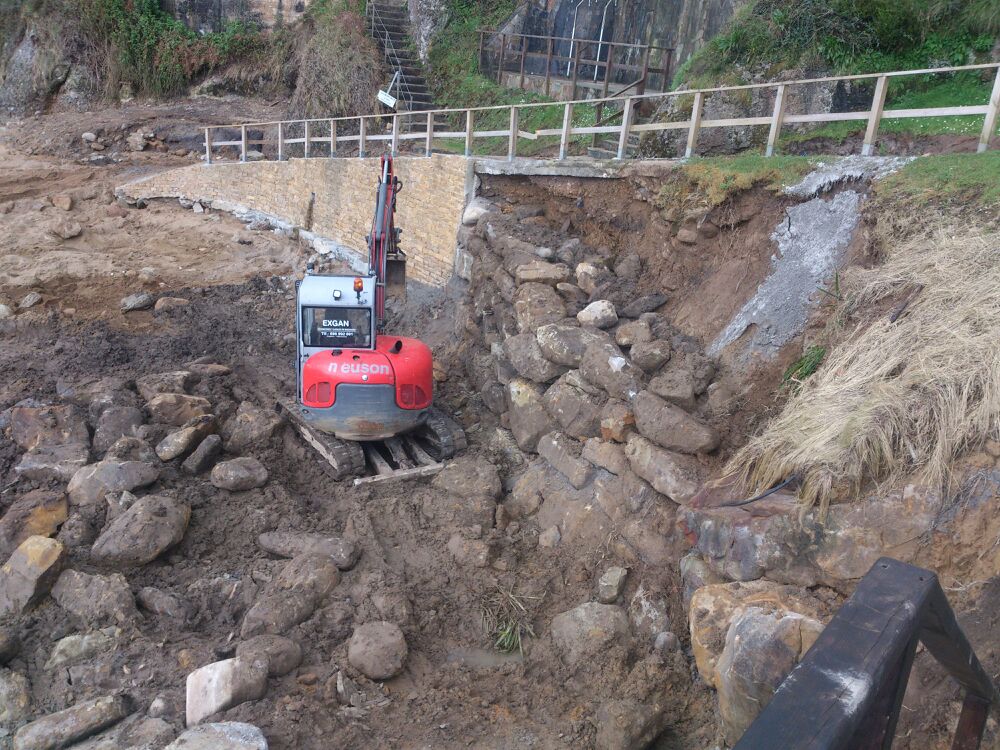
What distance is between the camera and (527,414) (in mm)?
9516

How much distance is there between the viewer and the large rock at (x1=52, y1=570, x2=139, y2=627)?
278 inches

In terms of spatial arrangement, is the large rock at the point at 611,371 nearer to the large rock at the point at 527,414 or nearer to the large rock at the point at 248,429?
the large rock at the point at 527,414

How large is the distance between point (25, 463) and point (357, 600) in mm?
4913

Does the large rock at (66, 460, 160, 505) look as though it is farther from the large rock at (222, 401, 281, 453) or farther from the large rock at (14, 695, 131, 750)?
the large rock at (14, 695, 131, 750)

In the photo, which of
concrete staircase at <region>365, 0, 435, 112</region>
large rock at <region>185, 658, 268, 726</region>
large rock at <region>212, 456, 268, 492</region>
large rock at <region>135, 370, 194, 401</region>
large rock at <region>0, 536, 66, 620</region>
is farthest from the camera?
concrete staircase at <region>365, 0, 435, 112</region>

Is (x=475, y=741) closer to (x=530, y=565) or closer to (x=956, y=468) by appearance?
(x=530, y=565)

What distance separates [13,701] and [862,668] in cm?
693

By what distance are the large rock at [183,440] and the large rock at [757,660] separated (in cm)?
713

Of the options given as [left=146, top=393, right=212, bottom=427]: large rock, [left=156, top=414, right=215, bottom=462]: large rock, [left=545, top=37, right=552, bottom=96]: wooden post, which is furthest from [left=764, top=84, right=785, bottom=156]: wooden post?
[left=545, top=37, right=552, bottom=96]: wooden post

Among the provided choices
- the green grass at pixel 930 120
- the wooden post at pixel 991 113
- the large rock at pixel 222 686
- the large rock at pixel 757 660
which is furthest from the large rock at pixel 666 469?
the green grass at pixel 930 120

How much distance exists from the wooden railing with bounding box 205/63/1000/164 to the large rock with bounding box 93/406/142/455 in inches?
281

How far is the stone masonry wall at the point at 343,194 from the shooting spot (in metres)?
13.8

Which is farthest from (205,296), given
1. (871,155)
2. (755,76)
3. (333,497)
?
(871,155)

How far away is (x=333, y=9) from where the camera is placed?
24203mm
